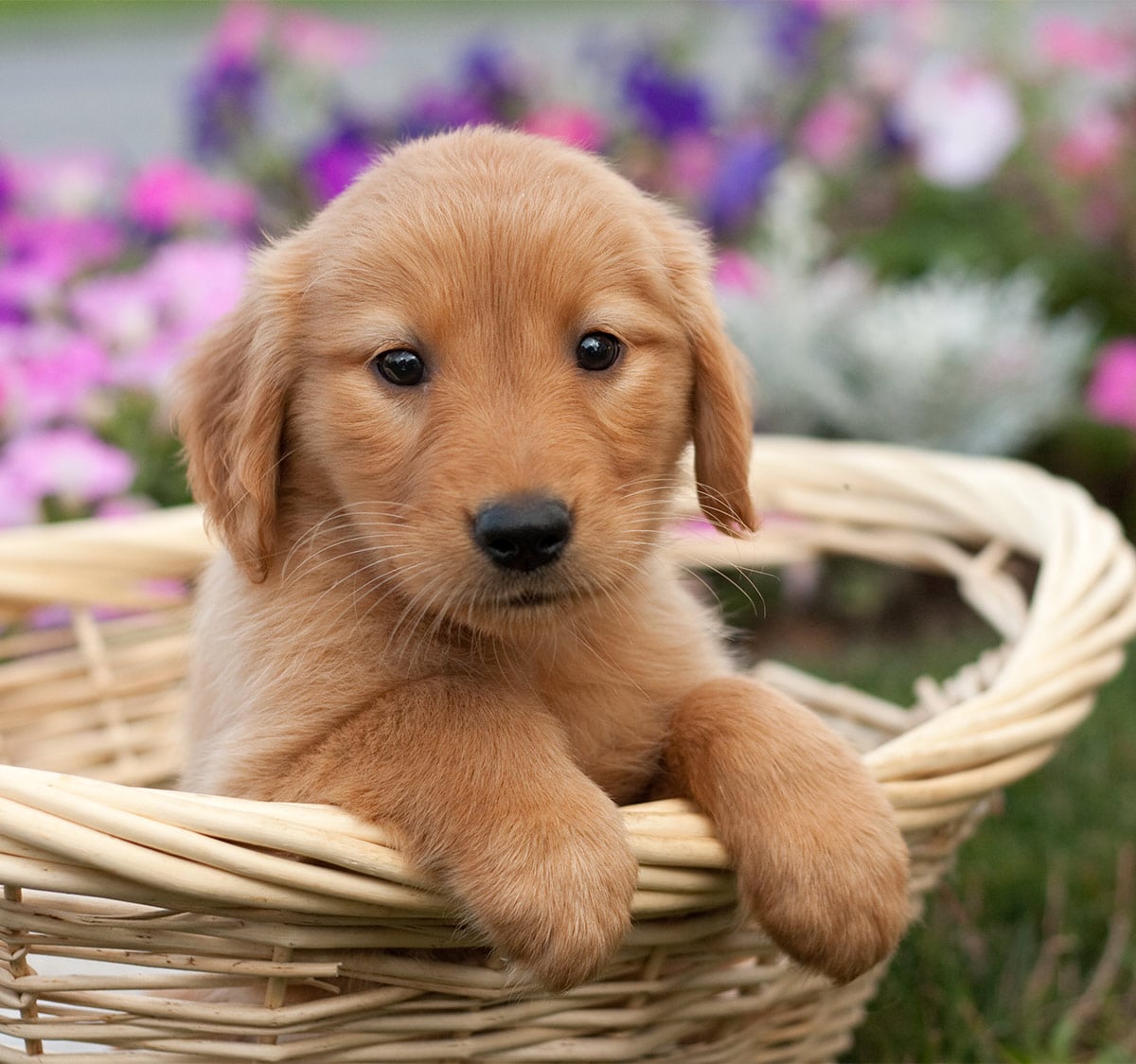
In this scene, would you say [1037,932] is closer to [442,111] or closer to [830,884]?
[830,884]

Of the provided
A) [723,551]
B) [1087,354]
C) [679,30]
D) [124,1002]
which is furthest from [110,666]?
[679,30]

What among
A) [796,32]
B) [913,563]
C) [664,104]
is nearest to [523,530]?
[913,563]

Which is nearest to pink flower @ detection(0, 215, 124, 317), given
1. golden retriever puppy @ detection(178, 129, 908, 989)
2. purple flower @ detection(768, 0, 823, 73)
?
golden retriever puppy @ detection(178, 129, 908, 989)

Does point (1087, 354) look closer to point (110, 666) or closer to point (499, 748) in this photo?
point (110, 666)

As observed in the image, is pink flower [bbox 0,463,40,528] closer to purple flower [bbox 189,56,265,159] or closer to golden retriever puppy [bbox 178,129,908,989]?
golden retriever puppy [bbox 178,129,908,989]

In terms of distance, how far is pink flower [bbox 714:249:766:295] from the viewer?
6531 millimetres

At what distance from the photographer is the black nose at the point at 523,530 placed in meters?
2.19

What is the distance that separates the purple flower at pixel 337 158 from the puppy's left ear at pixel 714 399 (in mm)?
2819

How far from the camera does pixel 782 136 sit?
7715mm

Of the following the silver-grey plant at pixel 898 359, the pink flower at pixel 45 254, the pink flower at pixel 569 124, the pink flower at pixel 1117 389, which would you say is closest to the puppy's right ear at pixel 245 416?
the pink flower at pixel 45 254

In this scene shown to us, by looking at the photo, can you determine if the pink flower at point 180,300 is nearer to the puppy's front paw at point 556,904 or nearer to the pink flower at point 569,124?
the pink flower at point 569,124

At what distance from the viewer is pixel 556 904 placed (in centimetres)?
208

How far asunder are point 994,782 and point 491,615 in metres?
0.98

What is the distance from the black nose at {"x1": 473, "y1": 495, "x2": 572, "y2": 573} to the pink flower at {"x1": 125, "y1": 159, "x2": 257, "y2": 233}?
4.04 m
